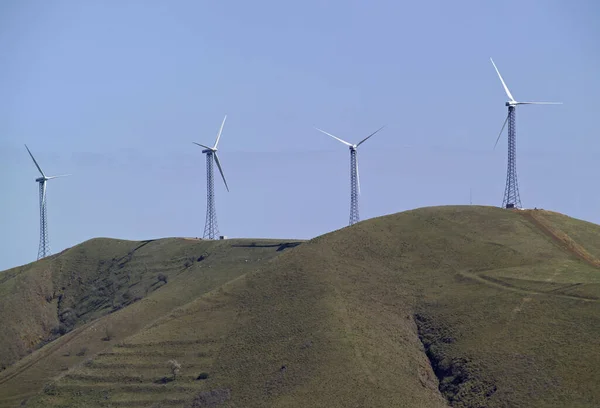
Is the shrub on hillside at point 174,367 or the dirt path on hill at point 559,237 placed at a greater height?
the dirt path on hill at point 559,237

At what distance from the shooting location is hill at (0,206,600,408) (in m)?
127

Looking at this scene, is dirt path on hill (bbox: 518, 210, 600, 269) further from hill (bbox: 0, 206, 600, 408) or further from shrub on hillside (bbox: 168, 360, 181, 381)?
shrub on hillside (bbox: 168, 360, 181, 381)

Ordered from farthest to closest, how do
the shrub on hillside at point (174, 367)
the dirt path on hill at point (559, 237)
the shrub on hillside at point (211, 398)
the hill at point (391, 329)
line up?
the dirt path on hill at point (559, 237) → the shrub on hillside at point (174, 367) → the shrub on hillside at point (211, 398) → the hill at point (391, 329)

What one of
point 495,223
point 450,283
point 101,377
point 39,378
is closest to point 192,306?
point 101,377

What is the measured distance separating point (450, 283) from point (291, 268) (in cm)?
3155

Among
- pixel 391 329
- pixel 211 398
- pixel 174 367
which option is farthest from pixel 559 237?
pixel 174 367

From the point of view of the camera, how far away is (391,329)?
14812 centimetres

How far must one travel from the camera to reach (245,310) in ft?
534

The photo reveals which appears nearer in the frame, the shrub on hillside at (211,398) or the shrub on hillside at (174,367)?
the shrub on hillside at (211,398)

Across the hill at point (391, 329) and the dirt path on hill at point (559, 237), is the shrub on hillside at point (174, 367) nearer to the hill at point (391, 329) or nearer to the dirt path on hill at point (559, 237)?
the hill at point (391, 329)

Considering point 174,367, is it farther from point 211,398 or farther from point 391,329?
point 391,329

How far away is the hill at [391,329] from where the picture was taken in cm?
12719

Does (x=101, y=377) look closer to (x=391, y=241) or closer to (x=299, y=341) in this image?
(x=299, y=341)

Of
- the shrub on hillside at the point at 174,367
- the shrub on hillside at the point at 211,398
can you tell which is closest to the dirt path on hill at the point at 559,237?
the shrub on hillside at the point at 211,398
